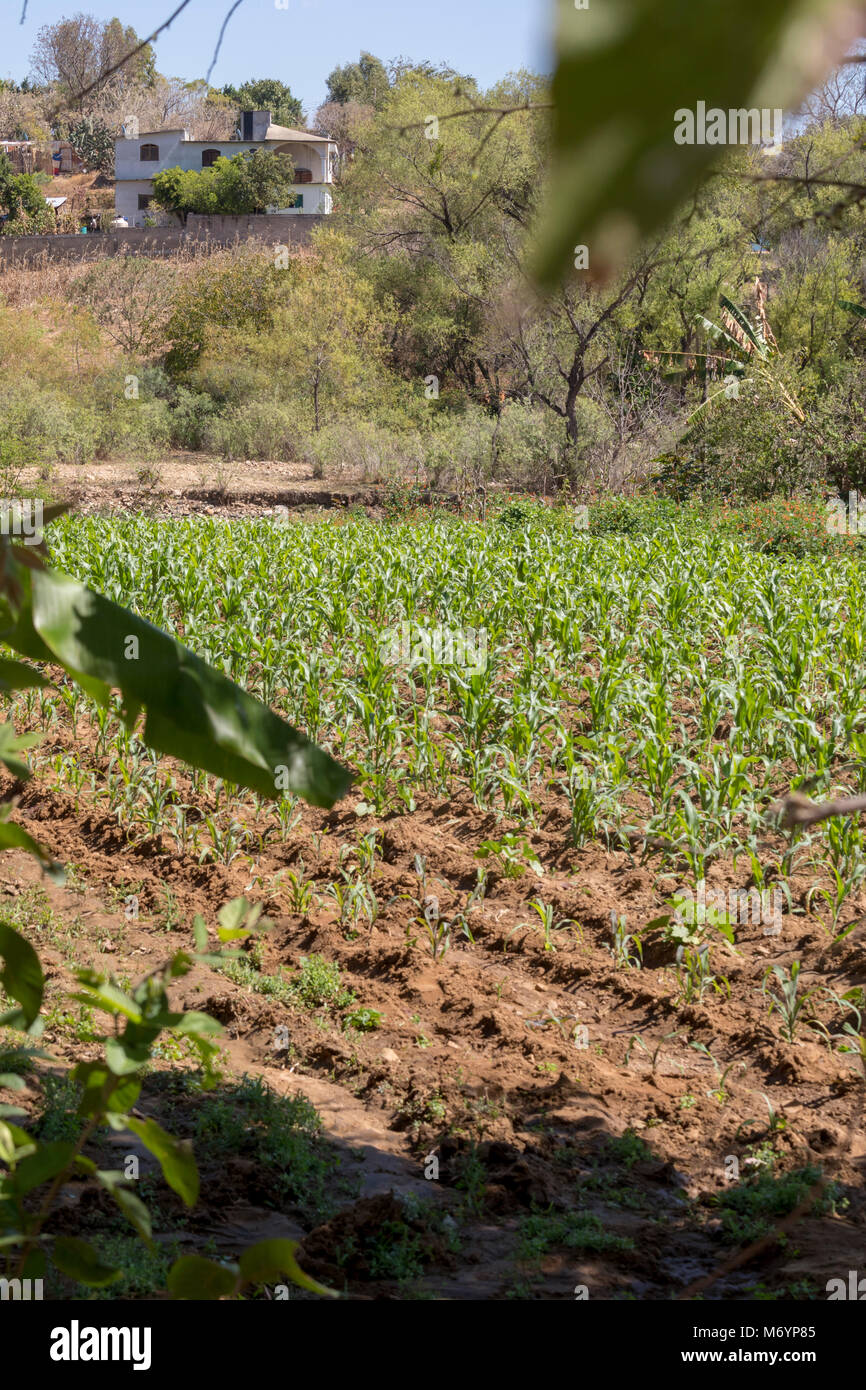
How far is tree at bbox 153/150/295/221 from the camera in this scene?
165 ft

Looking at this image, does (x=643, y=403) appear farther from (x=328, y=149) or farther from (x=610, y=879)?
(x=328, y=149)

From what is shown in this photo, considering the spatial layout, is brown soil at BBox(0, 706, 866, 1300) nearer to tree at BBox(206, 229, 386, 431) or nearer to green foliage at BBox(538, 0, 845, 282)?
green foliage at BBox(538, 0, 845, 282)

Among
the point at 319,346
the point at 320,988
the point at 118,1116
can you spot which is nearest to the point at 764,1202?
the point at 320,988

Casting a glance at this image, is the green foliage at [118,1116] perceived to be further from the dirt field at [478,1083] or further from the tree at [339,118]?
the tree at [339,118]

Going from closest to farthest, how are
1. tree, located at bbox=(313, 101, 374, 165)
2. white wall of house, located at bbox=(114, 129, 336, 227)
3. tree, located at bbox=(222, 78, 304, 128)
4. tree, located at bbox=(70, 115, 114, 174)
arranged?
white wall of house, located at bbox=(114, 129, 336, 227)
tree, located at bbox=(70, 115, 114, 174)
tree, located at bbox=(313, 101, 374, 165)
tree, located at bbox=(222, 78, 304, 128)

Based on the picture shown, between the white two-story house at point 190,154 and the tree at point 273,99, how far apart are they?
60.7ft

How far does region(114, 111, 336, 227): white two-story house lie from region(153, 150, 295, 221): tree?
400cm

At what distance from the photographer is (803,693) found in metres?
8.30

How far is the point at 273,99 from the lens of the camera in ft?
253

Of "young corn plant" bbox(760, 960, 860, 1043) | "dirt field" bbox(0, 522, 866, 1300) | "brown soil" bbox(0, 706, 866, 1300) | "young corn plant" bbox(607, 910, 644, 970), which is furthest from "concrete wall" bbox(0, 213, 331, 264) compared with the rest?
"young corn plant" bbox(760, 960, 860, 1043)

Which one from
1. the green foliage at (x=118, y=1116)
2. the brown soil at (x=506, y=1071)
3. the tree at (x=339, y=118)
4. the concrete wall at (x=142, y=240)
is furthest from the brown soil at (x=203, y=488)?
the tree at (x=339, y=118)

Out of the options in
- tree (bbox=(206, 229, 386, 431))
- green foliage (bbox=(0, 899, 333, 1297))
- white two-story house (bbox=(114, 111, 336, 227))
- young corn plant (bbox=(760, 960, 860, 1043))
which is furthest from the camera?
white two-story house (bbox=(114, 111, 336, 227))

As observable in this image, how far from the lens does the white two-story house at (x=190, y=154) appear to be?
56094 millimetres

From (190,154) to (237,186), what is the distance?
350 inches
